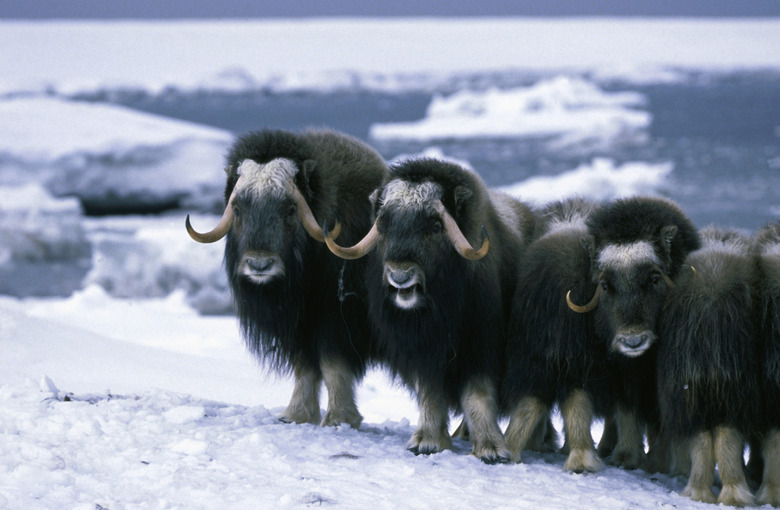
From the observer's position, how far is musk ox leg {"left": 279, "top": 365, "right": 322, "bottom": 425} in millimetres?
4312

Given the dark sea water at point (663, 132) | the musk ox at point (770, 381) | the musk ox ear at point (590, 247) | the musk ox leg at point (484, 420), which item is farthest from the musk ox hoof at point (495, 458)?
the dark sea water at point (663, 132)

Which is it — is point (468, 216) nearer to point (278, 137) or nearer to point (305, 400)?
point (278, 137)

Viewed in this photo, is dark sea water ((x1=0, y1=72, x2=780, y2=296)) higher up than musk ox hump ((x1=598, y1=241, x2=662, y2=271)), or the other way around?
dark sea water ((x1=0, y1=72, x2=780, y2=296))

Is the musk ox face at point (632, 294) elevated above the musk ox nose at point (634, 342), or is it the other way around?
the musk ox face at point (632, 294)

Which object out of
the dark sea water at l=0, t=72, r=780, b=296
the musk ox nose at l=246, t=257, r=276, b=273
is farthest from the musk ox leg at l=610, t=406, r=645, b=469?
the dark sea water at l=0, t=72, r=780, b=296

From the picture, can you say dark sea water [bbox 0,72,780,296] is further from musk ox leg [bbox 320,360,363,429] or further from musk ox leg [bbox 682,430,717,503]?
musk ox leg [bbox 682,430,717,503]

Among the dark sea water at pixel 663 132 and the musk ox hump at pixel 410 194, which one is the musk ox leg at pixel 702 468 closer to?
the musk ox hump at pixel 410 194

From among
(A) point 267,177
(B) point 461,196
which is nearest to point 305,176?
(A) point 267,177

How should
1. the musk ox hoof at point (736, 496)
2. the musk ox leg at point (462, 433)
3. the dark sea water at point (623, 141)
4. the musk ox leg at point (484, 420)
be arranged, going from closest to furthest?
the musk ox hoof at point (736, 496)
the musk ox leg at point (484, 420)
the musk ox leg at point (462, 433)
the dark sea water at point (623, 141)

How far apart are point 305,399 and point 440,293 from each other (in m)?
1.01

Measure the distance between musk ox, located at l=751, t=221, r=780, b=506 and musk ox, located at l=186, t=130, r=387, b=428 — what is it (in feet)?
5.40

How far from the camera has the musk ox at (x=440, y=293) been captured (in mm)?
3631

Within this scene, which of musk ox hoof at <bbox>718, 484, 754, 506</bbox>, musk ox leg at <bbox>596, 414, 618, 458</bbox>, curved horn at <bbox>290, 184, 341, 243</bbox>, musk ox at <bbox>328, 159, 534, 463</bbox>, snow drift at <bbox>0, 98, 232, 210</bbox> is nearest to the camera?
musk ox hoof at <bbox>718, 484, 754, 506</bbox>

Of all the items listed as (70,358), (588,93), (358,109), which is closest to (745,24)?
(358,109)
